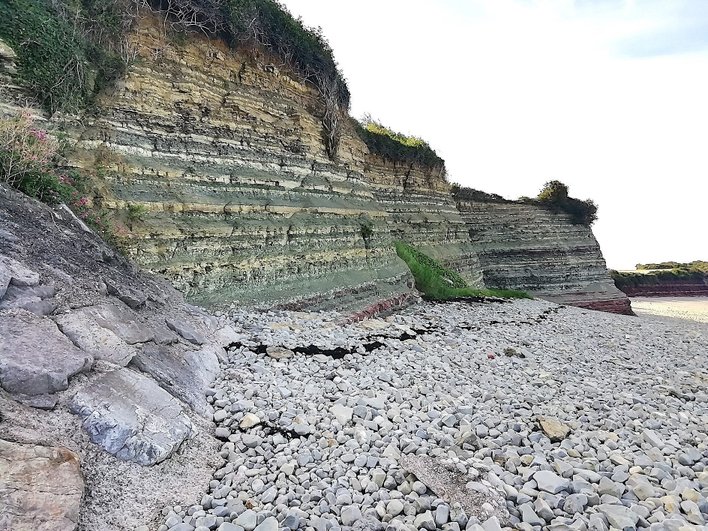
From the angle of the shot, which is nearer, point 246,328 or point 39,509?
point 39,509

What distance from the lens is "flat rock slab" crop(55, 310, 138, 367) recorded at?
153 inches

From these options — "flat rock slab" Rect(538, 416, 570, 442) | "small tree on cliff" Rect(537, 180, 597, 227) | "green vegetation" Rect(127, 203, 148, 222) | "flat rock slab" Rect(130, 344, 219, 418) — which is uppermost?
"small tree on cliff" Rect(537, 180, 597, 227)

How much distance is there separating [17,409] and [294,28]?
12.0m

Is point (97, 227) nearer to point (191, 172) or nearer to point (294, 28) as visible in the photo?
point (191, 172)

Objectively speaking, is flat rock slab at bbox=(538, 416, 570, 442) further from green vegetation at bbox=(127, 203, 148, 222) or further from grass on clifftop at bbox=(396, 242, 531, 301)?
grass on clifftop at bbox=(396, 242, 531, 301)

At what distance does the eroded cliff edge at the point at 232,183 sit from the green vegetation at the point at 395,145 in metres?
4.44

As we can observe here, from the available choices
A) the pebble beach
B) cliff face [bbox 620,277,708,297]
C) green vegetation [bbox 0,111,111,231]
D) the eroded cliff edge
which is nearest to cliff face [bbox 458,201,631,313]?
the eroded cliff edge

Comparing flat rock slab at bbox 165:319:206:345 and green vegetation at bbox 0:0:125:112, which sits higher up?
green vegetation at bbox 0:0:125:112

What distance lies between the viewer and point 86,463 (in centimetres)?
300

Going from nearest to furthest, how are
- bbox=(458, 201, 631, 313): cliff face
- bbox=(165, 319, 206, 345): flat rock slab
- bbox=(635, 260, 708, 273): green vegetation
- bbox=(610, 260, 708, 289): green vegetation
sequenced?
bbox=(165, 319, 206, 345): flat rock slab → bbox=(458, 201, 631, 313): cliff face → bbox=(610, 260, 708, 289): green vegetation → bbox=(635, 260, 708, 273): green vegetation

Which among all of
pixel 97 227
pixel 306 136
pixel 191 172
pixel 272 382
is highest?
pixel 306 136

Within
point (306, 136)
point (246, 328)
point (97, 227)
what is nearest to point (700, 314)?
point (306, 136)

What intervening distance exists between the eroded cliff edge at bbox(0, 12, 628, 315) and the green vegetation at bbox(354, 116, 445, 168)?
4440 millimetres

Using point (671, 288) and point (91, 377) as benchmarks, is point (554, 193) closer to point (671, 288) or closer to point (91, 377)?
point (671, 288)
